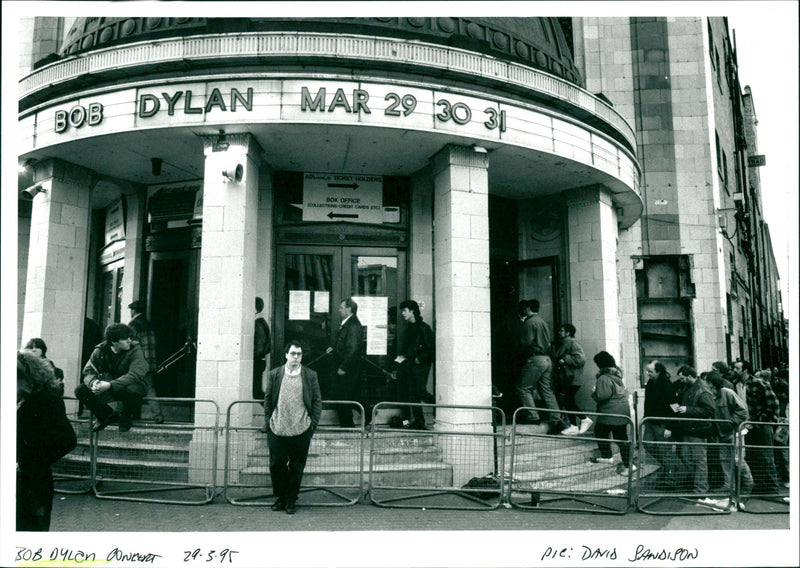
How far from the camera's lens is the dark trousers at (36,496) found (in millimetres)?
4379

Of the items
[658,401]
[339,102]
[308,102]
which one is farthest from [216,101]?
[658,401]

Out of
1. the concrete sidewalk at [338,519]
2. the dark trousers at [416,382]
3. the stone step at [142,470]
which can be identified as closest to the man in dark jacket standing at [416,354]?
the dark trousers at [416,382]

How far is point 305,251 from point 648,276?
31.2 ft

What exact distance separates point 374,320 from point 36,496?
18.5 ft

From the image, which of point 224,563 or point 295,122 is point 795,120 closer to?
point 295,122

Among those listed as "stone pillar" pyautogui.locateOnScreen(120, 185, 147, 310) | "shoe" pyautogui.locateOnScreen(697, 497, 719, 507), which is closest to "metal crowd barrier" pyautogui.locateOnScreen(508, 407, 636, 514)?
"shoe" pyautogui.locateOnScreen(697, 497, 719, 507)

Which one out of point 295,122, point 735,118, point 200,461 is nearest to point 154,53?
point 295,122

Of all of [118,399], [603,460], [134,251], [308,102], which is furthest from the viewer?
[134,251]

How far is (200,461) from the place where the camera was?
6988 millimetres

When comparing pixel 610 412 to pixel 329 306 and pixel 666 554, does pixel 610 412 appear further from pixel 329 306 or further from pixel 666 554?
pixel 329 306

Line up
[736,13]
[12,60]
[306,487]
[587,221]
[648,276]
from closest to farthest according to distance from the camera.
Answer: [12,60] → [736,13] → [306,487] → [587,221] → [648,276]

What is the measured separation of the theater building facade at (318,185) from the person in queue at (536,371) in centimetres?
119

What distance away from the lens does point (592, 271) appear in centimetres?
1046

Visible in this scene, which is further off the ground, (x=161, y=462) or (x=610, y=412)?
(x=610, y=412)
